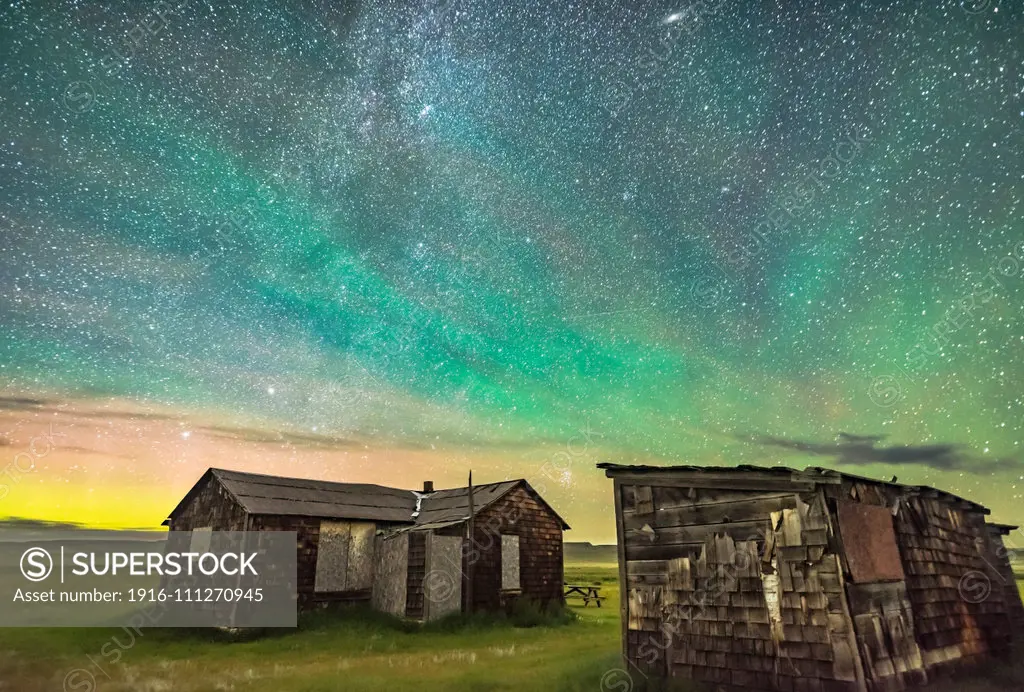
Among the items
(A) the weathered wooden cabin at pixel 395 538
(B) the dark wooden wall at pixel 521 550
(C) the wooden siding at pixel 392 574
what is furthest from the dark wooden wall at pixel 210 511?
(B) the dark wooden wall at pixel 521 550

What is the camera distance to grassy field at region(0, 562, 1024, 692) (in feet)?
37.3

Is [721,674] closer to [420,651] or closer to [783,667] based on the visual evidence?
[783,667]

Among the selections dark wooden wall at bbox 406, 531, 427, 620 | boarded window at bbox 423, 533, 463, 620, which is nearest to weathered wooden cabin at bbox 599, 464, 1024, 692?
boarded window at bbox 423, 533, 463, 620

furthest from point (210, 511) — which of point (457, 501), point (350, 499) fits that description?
point (457, 501)

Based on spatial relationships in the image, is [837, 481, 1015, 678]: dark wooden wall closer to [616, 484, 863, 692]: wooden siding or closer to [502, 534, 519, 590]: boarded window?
[616, 484, 863, 692]: wooden siding

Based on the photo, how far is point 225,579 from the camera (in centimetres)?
1975

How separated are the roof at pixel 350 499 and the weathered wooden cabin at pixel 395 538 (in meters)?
0.06

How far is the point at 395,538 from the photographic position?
73.2ft

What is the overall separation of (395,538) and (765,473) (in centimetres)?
1643

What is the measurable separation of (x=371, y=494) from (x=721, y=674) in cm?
1931

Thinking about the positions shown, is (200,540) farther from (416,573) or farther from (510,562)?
(510,562)

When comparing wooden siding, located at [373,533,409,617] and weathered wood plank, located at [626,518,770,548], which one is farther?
wooden siding, located at [373,533,409,617]

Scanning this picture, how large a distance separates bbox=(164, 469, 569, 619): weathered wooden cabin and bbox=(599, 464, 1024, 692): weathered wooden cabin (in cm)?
1126

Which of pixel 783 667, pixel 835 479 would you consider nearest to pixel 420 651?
pixel 783 667
